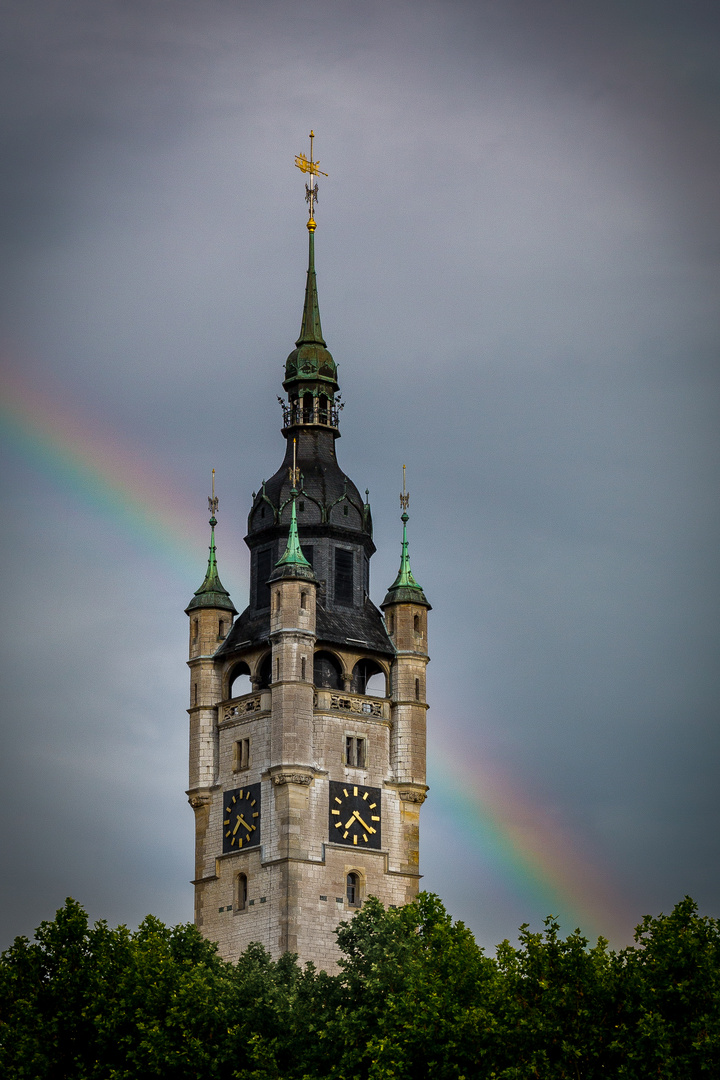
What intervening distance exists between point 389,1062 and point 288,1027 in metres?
8.48

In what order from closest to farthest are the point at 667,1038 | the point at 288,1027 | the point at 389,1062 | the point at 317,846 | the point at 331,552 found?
the point at 667,1038 < the point at 389,1062 < the point at 288,1027 < the point at 317,846 < the point at 331,552

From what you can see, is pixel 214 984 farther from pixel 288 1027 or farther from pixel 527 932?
pixel 527 932

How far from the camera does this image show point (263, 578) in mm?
153875

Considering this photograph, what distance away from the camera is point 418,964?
370 feet

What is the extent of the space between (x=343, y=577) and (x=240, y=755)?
1317cm

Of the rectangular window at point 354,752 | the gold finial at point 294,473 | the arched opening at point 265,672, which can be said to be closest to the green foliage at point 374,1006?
the rectangular window at point 354,752

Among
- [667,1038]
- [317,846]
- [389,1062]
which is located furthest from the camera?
[317,846]

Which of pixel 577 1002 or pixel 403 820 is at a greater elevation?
pixel 403 820

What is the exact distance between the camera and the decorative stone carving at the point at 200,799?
150125 mm

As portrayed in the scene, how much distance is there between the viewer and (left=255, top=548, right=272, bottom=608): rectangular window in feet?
502

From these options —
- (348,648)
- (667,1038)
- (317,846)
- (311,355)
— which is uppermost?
(311,355)

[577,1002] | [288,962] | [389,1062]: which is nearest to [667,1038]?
[577,1002]

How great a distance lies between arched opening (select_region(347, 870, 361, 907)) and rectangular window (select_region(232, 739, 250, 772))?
9337 mm

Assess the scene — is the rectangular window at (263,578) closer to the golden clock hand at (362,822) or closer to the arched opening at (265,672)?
the arched opening at (265,672)
